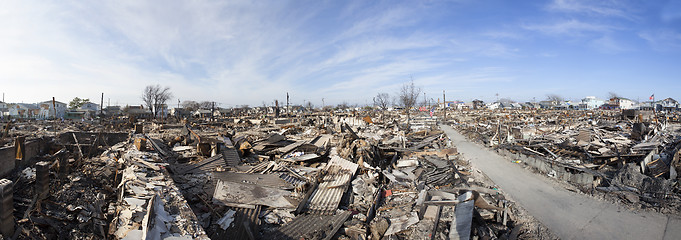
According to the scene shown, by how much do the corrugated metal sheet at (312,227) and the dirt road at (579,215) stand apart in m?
4.66

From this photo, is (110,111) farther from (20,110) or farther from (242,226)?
(242,226)

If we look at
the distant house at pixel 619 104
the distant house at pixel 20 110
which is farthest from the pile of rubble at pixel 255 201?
the distant house at pixel 619 104

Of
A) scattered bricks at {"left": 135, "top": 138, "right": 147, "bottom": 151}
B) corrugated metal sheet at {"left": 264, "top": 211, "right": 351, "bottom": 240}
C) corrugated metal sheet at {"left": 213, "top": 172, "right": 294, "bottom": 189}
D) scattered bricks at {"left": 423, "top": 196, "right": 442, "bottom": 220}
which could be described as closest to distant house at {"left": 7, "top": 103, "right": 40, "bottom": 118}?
scattered bricks at {"left": 135, "top": 138, "right": 147, "bottom": 151}

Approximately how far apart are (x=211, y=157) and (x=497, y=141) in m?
Answer: 14.8

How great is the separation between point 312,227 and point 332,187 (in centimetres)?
193

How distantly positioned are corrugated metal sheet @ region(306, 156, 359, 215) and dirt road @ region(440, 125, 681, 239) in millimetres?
4736

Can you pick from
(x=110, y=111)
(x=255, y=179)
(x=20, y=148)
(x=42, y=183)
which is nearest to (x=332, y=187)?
(x=255, y=179)

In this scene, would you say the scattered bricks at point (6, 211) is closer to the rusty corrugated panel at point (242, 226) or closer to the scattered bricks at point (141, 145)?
the rusty corrugated panel at point (242, 226)

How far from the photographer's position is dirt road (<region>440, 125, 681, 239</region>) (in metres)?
5.89

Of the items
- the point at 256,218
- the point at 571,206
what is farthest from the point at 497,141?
the point at 256,218

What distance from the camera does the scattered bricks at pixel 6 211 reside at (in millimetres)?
4426

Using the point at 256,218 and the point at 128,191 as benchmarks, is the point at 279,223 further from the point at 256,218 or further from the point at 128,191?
the point at 128,191

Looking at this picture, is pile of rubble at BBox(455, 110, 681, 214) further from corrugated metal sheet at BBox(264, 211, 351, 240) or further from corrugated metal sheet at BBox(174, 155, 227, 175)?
corrugated metal sheet at BBox(174, 155, 227, 175)

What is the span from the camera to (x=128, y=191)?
547 centimetres
